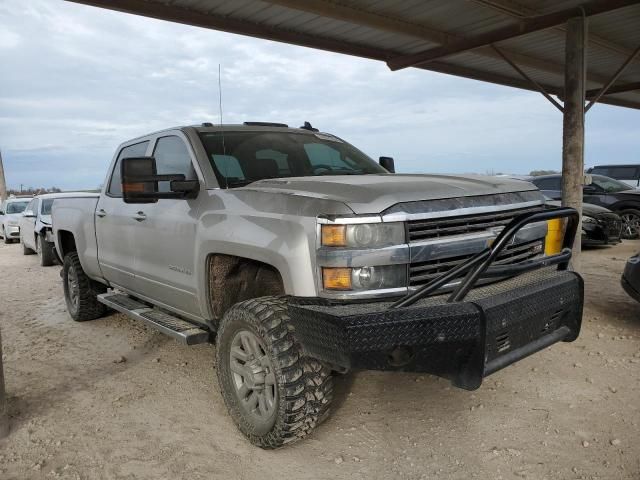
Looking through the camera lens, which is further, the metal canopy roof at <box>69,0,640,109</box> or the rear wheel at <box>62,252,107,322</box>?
the metal canopy roof at <box>69,0,640,109</box>

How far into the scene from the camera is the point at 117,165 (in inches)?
210

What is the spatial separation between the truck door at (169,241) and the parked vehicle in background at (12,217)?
14547mm

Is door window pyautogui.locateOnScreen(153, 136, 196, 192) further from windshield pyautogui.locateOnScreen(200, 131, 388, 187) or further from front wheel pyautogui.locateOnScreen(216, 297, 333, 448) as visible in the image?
front wheel pyautogui.locateOnScreen(216, 297, 333, 448)

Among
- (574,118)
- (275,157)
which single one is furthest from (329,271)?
(574,118)

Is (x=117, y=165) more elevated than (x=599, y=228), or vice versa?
(x=117, y=165)

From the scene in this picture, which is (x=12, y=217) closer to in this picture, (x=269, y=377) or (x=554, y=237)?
(x=269, y=377)

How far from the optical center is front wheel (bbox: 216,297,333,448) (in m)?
2.79

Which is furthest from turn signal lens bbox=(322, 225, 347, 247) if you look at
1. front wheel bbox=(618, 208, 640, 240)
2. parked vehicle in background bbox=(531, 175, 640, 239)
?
front wheel bbox=(618, 208, 640, 240)

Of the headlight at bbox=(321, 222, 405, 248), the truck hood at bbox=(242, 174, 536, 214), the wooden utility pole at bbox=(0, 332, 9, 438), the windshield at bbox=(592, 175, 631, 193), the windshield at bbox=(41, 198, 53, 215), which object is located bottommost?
the wooden utility pole at bbox=(0, 332, 9, 438)

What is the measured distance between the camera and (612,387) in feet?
12.3

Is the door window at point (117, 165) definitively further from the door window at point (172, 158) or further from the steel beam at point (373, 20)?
the steel beam at point (373, 20)

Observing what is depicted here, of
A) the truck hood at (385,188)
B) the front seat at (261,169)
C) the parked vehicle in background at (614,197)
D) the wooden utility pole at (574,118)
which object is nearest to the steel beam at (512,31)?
the wooden utility pole at (574,118)

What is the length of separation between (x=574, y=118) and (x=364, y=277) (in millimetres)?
5823

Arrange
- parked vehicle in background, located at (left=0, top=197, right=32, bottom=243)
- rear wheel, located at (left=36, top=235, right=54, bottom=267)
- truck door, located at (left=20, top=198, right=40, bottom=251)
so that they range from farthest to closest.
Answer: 1. parked vehicle in background, located at (left=0, top=197, right=32, bottom=243)
2. truck door, located at (left=20, top=198, right=40, bottom=251)
3. rear wheel, located at (left=36, top=235, right=54, bottom=267)
